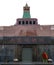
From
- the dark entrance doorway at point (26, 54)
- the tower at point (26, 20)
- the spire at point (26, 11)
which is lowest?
the dark entrance doorway at point (26, 54)

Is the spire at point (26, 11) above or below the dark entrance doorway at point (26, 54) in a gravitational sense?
above

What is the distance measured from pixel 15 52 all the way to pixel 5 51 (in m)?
0.78

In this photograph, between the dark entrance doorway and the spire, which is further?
the spire

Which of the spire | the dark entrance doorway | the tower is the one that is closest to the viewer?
the dark entrance doorway

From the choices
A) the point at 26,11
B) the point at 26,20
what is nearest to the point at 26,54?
the point at 26,20

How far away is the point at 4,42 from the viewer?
48.4ft

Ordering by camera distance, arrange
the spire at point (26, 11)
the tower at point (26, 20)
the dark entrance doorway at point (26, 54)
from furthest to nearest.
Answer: the spire at point (26, 11), the tower at point (26, 20), the dark entrance doorway at point (26, 54)

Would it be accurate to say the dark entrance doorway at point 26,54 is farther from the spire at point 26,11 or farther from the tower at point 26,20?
the spire at point 26,11

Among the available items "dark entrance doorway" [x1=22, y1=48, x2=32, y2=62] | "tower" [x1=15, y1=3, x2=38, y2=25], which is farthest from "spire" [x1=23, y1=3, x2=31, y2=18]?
"dark entrance doorway" [x1=22, y1=48, x2=32, y2=62]

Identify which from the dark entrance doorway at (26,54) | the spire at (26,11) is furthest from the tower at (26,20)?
the dark entrance doorway at (26,54)

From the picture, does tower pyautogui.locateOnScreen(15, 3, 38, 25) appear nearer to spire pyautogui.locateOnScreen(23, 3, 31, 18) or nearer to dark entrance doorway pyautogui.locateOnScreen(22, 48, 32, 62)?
spire pyautogui.locateOnScreen(23, 3, 31, 18)

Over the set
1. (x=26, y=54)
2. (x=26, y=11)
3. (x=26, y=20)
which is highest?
(x=26, y=11)

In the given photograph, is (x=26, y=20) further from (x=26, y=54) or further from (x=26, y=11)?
(x=26, y=54)

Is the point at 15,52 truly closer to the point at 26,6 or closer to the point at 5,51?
the point at 5,51
